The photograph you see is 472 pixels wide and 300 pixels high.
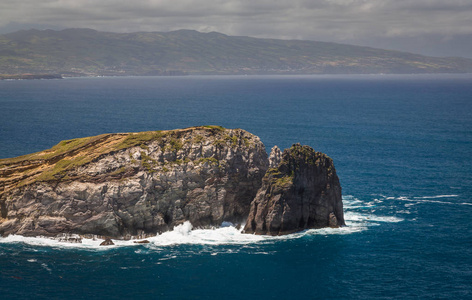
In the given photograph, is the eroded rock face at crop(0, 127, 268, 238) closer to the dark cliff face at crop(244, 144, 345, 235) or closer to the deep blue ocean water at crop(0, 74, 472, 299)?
the deep blue ocean water at crop(0, 74, 472, 299)

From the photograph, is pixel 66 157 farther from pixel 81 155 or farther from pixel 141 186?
pixel 141 186

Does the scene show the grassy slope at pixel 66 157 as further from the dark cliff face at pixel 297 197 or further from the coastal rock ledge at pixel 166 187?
the dark cliff face at pixel 297 197

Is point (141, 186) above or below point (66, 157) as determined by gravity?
below

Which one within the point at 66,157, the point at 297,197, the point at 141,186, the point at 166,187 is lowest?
the point at 297,197

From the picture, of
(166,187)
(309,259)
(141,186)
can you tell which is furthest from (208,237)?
(309,259)

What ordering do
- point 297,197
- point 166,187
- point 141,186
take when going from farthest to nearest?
point 166,187 < point 297,197 < point 141,186

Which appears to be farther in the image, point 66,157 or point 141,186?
point 66,157

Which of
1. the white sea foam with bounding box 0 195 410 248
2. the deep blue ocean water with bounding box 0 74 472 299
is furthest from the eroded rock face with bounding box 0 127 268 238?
the deep blue ocean water with bounding box 0 74 472 299

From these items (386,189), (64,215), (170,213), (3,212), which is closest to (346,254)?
(170,213)
